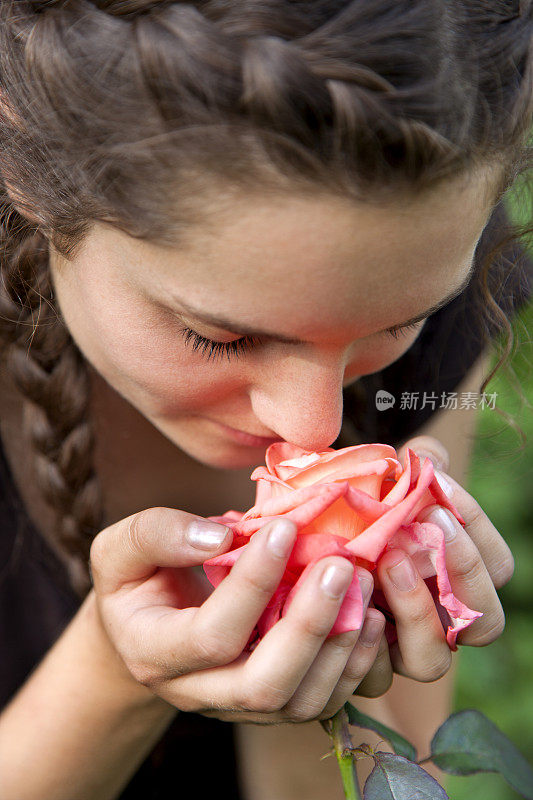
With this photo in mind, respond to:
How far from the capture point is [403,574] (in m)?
0.81

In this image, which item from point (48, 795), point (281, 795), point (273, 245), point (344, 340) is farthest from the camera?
point (281, 795)

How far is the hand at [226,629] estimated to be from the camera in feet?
2.47

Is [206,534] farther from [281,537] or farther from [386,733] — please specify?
[386,733]

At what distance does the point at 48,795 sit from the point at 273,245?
1.04m

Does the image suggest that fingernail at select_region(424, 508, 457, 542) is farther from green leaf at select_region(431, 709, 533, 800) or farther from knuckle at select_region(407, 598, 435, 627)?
green leaf at select_region(431, 709, 533, 800)

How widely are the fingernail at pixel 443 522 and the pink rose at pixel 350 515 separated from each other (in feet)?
0.05

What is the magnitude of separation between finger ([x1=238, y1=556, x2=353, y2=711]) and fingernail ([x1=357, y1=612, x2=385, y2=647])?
7 centimetres

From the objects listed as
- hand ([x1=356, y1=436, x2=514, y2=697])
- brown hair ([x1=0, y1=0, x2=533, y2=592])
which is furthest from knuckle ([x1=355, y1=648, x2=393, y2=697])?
brown hair ([x1=0, y1=0, x2=533, y2=592])

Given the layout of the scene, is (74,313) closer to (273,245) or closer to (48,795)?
(273,245)

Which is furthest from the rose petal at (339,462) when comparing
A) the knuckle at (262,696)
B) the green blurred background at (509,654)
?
the green blurred background at (509,654)

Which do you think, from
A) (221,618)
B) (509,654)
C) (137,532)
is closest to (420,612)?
(221,618)

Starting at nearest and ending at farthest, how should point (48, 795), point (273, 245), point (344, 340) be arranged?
point (273, 245) → point (344, 340) → point (48, 795)

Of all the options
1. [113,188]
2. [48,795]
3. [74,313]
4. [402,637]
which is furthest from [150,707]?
[113,188]

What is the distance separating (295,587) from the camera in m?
0.78
